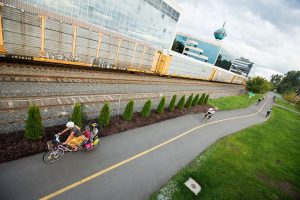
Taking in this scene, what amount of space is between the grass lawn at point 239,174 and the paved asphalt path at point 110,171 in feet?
2.17

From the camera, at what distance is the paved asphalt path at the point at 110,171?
6.14 m

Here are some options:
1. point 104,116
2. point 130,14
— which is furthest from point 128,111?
point 130,14

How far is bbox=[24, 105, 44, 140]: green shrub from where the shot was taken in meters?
7.51

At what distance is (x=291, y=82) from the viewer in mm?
122688

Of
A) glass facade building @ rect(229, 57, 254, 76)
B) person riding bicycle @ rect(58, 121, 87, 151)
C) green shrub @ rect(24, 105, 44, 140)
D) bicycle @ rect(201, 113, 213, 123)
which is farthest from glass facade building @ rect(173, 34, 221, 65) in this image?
green shrub @ rect(24, 105, 44, 140)

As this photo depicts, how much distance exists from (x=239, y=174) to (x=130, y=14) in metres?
39.5

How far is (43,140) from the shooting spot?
812cm

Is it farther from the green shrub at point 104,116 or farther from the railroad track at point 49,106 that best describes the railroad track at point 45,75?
the green shrub at point 104,116

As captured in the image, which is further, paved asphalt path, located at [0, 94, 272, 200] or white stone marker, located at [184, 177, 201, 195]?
white stone marker, located at [184, 177, 201, 195]

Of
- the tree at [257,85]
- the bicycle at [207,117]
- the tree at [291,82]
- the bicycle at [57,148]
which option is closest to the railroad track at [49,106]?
the bicycle at [57,148]

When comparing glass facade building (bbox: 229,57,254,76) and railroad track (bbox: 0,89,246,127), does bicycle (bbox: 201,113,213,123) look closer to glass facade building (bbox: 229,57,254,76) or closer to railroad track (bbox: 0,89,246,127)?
railroad track (bbox: 0,89,246,127)

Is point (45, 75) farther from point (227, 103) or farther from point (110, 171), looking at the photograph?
point (227, 103)

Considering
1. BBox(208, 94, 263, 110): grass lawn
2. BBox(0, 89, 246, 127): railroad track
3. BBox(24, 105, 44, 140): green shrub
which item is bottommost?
BBox(208, 94, 263, 110): grass lawn

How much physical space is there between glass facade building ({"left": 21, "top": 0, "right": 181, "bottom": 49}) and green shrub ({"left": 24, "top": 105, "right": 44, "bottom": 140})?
82.2 ft
